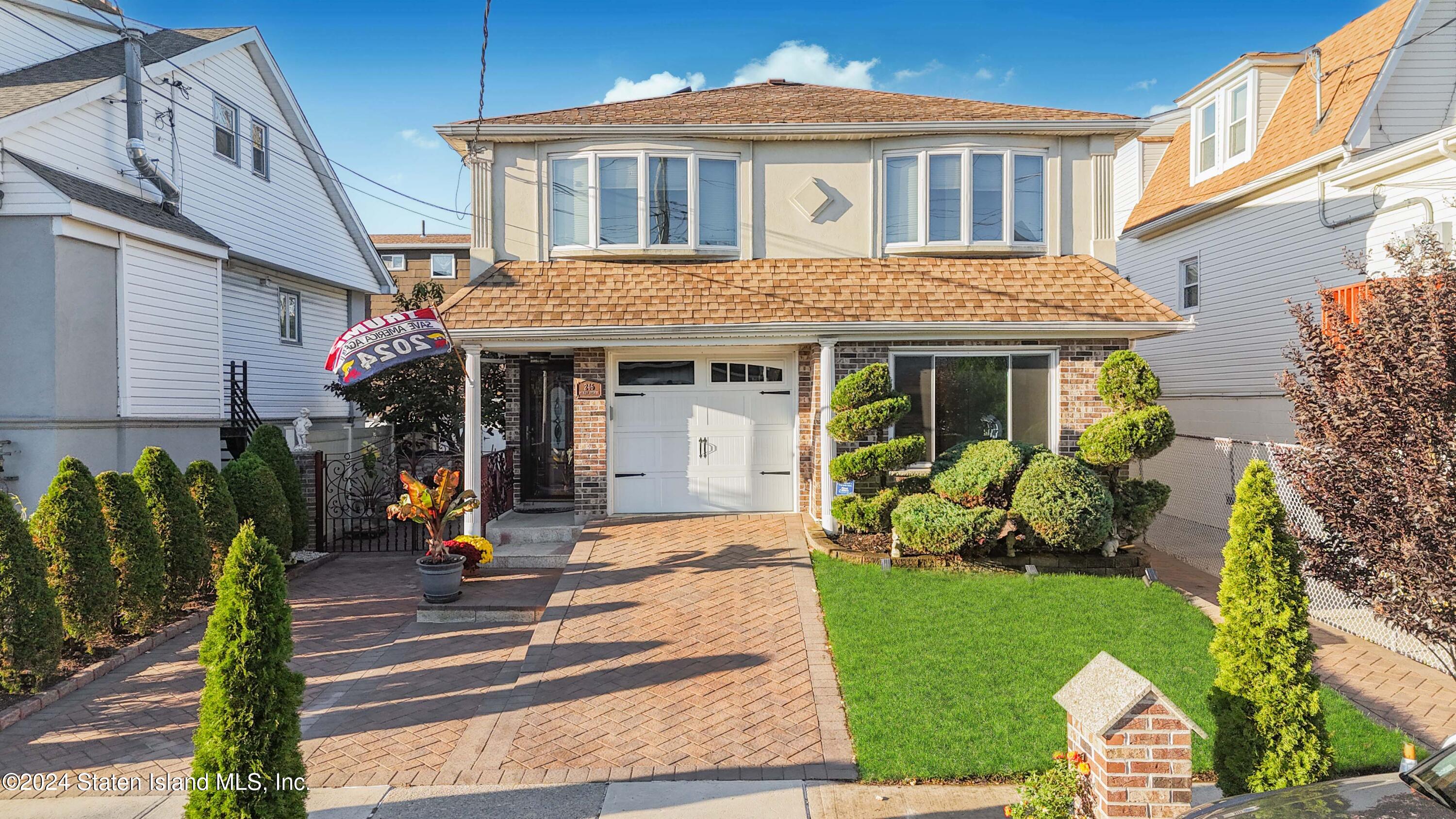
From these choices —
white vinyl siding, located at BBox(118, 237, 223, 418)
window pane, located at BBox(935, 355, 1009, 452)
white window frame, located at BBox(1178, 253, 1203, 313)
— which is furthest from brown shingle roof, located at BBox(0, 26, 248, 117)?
white window frame, located at BBox(1178, 253, 1203, 313)

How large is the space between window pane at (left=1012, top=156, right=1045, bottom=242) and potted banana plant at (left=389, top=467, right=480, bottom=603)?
8351 mm

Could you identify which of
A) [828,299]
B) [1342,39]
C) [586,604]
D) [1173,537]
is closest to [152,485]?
[586,604]

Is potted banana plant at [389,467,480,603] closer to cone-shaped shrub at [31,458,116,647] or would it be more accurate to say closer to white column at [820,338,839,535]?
cone-shaped shrub at [31,458,116,647]

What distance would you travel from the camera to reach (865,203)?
1144 centimetres

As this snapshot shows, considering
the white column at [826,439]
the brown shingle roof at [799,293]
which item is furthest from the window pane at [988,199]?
the white column at [826,439]

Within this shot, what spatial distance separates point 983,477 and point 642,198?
603cm

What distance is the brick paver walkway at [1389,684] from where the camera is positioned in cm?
575

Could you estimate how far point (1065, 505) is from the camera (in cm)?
884

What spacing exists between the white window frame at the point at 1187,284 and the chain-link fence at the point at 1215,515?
→ 3291 millimetres

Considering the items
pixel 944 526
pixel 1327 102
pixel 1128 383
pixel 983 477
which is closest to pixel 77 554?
pixel 944 526

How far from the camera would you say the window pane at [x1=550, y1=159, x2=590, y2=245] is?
11.4 meters

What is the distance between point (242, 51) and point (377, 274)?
587 centimetres

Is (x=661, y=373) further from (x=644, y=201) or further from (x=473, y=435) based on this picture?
(x=473, y=435)

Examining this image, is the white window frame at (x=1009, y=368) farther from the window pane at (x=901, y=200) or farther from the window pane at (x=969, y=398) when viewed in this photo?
the window pane at (x=901, y=200)
